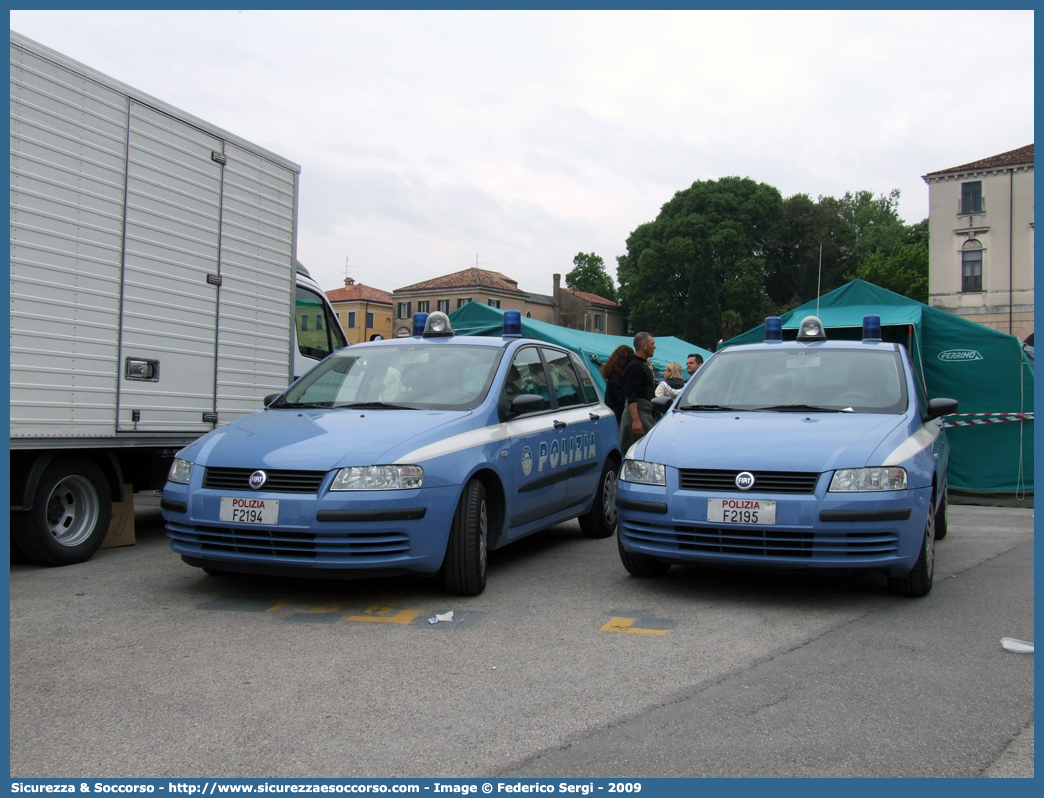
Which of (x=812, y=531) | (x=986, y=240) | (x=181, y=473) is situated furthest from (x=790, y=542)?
(x=986, y=240)

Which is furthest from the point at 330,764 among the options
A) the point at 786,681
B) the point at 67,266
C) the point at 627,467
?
the point at 67,266

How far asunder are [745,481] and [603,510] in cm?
285

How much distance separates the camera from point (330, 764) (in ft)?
9.90

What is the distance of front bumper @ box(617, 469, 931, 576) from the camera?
16.6 ft

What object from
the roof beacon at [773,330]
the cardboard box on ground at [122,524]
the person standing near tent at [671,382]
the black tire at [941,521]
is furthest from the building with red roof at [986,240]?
the cardboard box on ground at [122,524]

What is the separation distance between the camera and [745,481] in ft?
17.1

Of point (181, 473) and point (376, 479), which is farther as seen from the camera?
point (181, 473)

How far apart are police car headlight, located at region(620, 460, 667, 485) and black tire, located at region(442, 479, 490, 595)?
0.94 meters

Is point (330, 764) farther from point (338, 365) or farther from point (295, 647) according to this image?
point (338, 365)

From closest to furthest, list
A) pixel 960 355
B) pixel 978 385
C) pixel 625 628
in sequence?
pixel 625 628
pixel 978 385
pixel 960 355

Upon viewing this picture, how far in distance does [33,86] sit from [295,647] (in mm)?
4154

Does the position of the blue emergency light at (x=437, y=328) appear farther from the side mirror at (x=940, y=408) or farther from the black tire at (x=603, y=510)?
Result: the side mirror at (x=940, y=408)

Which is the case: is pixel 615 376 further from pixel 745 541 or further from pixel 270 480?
pixel 270 480

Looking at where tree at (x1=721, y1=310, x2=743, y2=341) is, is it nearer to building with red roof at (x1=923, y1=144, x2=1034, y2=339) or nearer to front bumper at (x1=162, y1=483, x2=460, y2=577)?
building with red roof at (x1=923, y1=144, x2=1034, y2=339)
